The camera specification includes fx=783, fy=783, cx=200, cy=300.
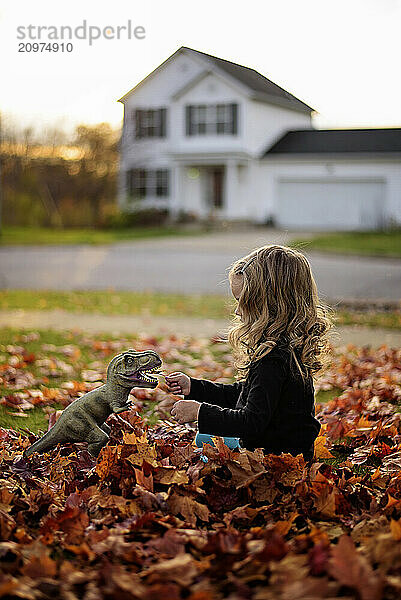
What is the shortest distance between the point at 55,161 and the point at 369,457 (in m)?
8.83

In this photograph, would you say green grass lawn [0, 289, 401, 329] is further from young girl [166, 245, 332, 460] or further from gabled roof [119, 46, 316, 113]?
young girl [166, 245, 332, 460]

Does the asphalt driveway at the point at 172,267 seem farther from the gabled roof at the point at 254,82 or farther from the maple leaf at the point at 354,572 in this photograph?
the maple leaf at the point at 354,572

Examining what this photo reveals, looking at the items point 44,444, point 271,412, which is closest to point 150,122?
point 44,444

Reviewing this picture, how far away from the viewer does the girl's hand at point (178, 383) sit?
274cm

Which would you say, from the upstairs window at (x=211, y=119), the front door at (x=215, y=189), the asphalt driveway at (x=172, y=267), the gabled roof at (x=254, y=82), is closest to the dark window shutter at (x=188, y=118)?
the upstairs window at (x=211, y=119)

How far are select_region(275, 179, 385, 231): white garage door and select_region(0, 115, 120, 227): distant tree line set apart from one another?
2.43m

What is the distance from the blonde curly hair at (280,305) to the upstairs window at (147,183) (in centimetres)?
810

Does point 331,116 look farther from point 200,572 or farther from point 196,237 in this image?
point 200,572

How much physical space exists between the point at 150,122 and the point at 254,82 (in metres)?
2.49

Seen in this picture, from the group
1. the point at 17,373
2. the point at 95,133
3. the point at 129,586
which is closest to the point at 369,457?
the point at 129,586

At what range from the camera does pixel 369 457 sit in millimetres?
3324

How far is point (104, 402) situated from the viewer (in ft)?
9.07

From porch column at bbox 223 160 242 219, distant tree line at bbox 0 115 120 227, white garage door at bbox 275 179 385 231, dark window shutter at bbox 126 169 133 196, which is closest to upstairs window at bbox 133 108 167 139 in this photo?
distant tree line at bbox 0 115 120 227

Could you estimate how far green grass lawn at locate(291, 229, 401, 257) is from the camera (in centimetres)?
962
